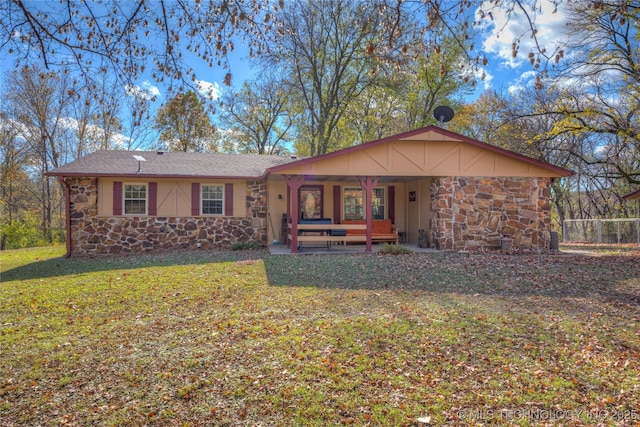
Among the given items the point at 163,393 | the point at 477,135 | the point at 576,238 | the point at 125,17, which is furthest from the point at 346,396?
the point at 477,135

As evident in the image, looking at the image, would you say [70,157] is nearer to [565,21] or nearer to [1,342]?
[1,342]

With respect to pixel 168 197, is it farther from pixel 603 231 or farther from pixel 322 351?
pixel 603 231

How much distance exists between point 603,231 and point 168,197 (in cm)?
1926

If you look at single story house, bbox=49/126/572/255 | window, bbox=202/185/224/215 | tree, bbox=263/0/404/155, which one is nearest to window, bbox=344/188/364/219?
single story house, bbox=49/126/572/255

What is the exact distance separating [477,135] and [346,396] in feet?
81.7

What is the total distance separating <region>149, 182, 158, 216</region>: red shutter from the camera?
41.5 feet

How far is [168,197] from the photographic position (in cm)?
1279

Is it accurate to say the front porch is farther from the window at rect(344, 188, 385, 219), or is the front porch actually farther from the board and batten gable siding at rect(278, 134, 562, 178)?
the board and batten gable siding at rect(278, 134, 562, 178)

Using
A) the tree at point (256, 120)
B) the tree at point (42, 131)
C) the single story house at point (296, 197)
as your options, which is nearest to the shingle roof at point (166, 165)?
the single story house at point (296, 197)

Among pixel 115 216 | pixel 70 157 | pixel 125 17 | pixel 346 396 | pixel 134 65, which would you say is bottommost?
pixel 346 396

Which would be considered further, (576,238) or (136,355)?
(576,238)

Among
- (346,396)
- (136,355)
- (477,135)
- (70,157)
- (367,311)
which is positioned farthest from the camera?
(477,135)

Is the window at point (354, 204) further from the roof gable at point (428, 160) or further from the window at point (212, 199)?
the window at point (212, 199)

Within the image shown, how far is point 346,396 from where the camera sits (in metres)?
3.07
